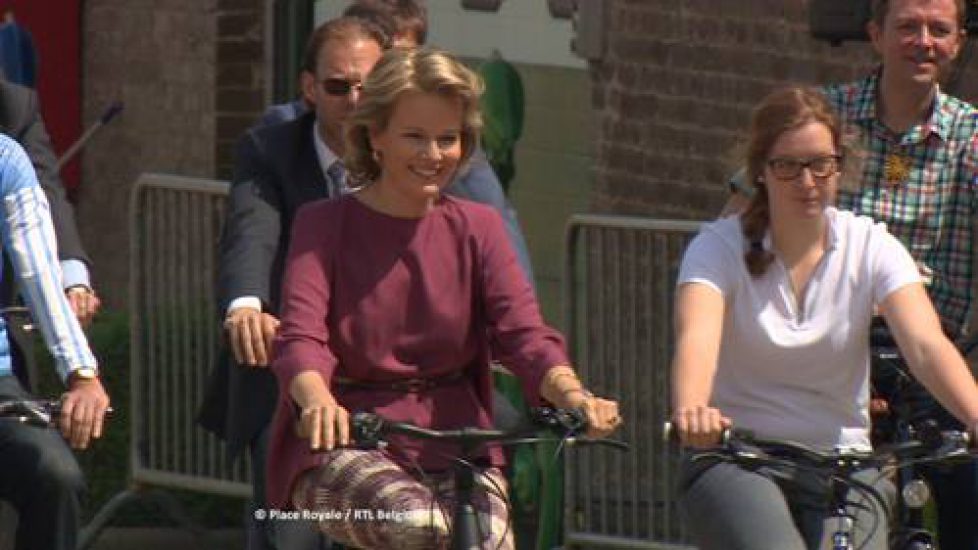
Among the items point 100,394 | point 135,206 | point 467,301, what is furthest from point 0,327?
point 135,206

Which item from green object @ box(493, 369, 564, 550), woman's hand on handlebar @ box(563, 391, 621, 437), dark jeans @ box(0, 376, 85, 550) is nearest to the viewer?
woman's hand on handlebar @ box(563, 391, 621, 437)

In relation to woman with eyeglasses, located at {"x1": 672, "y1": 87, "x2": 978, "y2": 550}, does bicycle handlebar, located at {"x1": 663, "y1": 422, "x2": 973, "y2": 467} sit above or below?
below

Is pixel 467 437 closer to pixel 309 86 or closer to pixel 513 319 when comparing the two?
pixel 513 319

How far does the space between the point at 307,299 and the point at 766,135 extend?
1086mm

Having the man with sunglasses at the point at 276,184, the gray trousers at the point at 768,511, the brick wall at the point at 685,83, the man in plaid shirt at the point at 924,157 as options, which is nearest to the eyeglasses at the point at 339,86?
the man with sunglasses at the point at 276,184

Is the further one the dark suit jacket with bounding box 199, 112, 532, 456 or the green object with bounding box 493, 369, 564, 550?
the green object with bounding box 493, 369, 564, 550

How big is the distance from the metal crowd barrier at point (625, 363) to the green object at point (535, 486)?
0.07 meters

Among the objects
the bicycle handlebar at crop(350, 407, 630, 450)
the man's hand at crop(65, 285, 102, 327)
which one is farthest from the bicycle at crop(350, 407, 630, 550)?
the man's hand at crop(65, 285, 102, 327)

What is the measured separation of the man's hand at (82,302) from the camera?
8.82 m

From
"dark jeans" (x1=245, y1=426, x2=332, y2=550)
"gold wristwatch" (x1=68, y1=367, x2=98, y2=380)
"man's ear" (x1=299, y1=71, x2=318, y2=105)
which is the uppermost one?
"man's ear" (x1=299, y1=71, x2=318, y2=105)

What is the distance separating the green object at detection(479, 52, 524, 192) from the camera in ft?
48.2

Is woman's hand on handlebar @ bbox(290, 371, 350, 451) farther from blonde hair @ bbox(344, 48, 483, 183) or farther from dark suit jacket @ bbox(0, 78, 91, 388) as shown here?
dark suit jacket @ bbox(0, 78, 91, 388)

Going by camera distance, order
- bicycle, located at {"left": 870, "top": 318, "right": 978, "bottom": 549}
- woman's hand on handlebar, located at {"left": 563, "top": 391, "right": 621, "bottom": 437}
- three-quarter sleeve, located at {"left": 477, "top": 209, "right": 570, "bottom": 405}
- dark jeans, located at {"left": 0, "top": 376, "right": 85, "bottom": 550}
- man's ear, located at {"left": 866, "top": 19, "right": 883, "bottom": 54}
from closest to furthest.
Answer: woman's hand on handlebar, located at {"left": 563, "top": 391, "right": 621, "bottom": 437} → three-quarter sleeve, located at {"left": 477, "top": 209, "right": 570, "bottom": 405} → dark jeans, located at {"left": 0, "top": 376, "right": 85, "bottom": 550} → bicycle, located at {"left": 870, "top": 318, "right": 978, "bottom": 549} → man's ear, located at {"left": 866, "top": 19, "right": 883, "bottom": 54}

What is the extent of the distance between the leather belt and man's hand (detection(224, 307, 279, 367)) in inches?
22.9
